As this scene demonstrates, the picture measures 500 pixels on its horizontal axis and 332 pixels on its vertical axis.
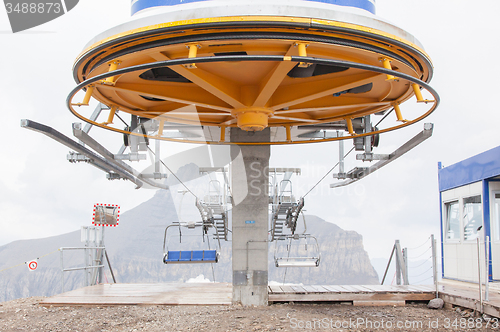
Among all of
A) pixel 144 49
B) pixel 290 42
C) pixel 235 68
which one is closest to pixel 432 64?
pixel 290 42

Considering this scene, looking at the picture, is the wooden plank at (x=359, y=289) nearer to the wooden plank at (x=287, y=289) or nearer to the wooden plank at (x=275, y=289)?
the wooden plank at (x=287, y=289)

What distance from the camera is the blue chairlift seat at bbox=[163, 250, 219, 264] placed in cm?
1122

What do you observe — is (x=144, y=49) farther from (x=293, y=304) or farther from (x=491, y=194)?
(x=491, y=194)

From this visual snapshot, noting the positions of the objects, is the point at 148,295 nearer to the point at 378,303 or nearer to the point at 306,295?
the point at 306,295

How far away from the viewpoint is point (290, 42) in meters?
4.88

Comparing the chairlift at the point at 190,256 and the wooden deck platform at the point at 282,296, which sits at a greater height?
the chairlift at the point at 190,256

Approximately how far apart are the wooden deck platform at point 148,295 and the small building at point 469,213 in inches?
261

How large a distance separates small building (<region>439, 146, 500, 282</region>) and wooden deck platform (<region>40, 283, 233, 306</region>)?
6.63 metres

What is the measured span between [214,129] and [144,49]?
234 inches

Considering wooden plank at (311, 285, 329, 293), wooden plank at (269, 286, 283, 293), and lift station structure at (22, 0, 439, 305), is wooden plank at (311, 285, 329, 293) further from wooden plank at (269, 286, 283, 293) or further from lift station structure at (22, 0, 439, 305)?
lift station structure at (22, 0, 439, 305)

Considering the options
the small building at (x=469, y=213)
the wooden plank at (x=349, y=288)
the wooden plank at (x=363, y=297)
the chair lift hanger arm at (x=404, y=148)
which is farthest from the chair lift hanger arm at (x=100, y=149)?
the small building at (x=469, y=213)

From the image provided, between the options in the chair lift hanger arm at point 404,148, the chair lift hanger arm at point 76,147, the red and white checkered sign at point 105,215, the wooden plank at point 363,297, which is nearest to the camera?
the chair lift hanger arm at point 76,147

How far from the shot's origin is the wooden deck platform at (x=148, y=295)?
10.5 m

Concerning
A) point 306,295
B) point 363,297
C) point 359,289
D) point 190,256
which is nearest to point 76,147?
point 190,256
